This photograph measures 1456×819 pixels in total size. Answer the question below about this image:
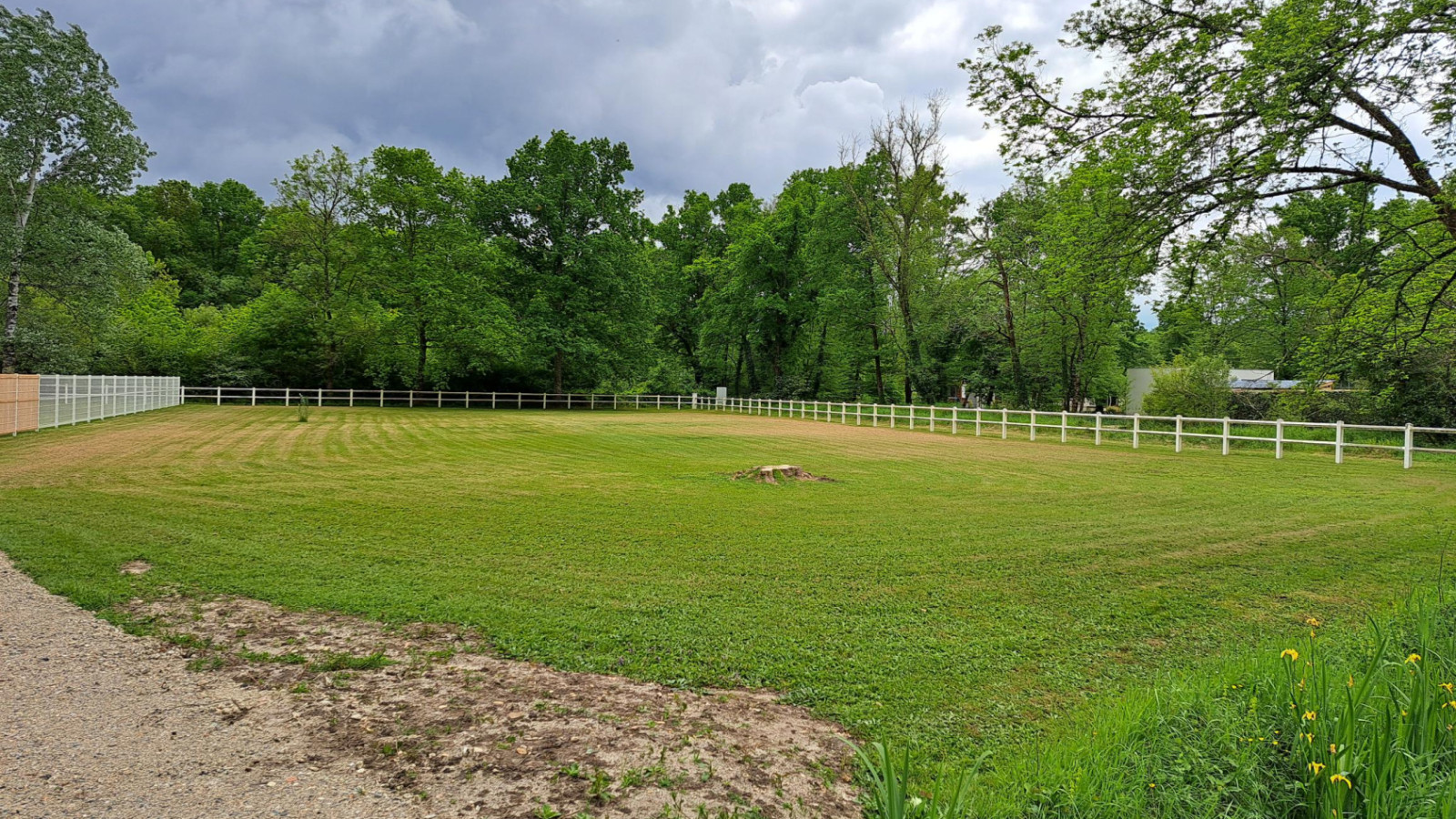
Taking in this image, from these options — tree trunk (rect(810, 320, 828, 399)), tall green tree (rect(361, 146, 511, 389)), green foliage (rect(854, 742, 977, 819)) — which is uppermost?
tall green tree (rect(361, 146, 511, 389))

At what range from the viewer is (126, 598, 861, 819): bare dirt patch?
2.30 metres

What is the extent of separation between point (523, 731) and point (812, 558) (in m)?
3.45

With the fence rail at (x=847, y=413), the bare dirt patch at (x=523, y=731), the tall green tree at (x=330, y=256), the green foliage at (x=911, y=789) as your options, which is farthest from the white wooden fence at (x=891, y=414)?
the bare dirt patch at (x=523, y=731)

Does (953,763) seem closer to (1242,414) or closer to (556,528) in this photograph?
(556,528)

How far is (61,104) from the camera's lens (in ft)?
78.5

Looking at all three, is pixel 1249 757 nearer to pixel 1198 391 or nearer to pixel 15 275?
pixel 1198 391

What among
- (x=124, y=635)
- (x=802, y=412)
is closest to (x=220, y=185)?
(x=802, y=412)

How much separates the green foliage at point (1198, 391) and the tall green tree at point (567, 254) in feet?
91.8

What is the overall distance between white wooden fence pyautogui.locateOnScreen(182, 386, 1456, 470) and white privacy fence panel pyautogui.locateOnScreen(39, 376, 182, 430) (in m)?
5.66

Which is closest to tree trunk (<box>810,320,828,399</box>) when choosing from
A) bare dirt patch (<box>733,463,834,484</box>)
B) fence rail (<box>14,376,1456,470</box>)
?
fence rail (<box>14,376,1456,470</box>)

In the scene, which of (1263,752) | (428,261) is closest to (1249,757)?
(1263,752)

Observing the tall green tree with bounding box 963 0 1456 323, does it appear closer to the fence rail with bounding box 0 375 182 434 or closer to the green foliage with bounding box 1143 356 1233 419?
the green foliage with bounding box 1143 356 1233 419

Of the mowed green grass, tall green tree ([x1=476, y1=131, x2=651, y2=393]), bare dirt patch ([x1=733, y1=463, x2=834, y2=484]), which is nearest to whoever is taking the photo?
the mowed green grass

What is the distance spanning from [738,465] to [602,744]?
1005 cm
